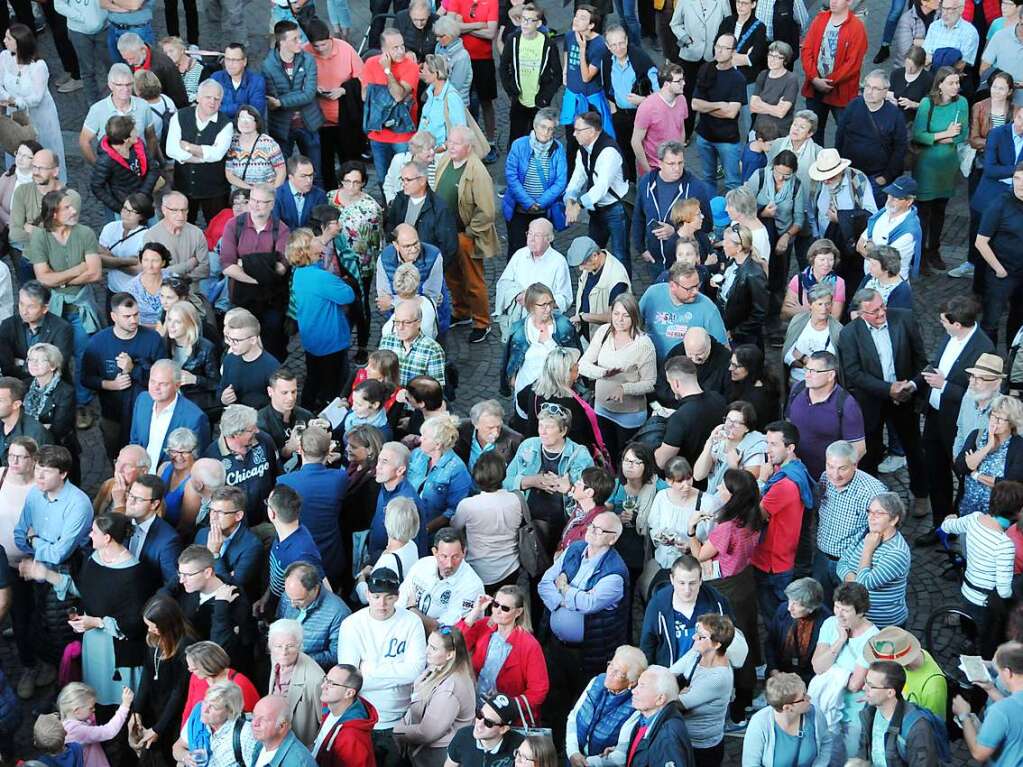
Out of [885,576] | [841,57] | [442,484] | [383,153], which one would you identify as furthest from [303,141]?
[885,576]

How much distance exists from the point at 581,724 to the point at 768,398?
3.16 metres

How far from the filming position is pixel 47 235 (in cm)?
1127

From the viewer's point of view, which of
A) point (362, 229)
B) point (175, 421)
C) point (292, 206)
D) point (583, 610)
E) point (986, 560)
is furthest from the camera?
point (292, 206)

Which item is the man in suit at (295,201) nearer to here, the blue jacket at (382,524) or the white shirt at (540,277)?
the white shirt at (540,277)

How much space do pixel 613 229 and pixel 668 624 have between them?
5.25 metres

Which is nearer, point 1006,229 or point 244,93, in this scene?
point 1006,229

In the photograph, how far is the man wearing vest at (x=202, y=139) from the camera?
41.4ft

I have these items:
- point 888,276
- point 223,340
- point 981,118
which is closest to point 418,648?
point 223,340

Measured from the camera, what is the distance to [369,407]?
973cm

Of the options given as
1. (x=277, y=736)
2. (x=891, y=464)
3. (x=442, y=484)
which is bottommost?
(x=891, y=464)

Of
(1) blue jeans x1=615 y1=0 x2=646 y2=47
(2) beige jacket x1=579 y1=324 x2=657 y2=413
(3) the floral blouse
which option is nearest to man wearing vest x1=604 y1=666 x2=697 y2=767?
(2) beige jacket x1=579 y1=324 x2=657 y2=413

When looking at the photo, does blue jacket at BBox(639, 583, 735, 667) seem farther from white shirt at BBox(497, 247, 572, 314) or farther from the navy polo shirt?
the navy polo shirt

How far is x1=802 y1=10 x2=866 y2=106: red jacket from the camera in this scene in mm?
14188

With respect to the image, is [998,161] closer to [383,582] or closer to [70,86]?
[383,582]
